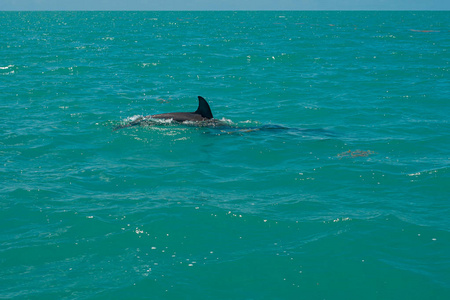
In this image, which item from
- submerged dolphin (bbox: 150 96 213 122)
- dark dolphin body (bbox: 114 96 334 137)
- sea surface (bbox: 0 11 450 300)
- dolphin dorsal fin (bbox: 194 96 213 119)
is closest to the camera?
sea surface (bbox: 0 11 450 300)

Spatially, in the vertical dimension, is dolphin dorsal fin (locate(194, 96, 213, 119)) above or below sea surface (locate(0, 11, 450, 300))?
above

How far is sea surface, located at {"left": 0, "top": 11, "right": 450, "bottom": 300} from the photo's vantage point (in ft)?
23.5

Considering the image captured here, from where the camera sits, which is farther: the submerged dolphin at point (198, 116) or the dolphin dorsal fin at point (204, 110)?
the submerged dolphin at point (198, 116)

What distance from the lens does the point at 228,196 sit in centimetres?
1020

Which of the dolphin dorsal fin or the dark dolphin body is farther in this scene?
the dolphin dorsal fin

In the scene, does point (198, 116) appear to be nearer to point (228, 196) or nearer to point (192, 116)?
point (192, 116)

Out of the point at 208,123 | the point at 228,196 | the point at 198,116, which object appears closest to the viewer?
the point at 228,196

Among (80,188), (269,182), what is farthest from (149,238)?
(269,182)

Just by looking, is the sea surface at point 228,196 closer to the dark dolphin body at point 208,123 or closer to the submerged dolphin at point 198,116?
the dark dolphin body at point 208,123

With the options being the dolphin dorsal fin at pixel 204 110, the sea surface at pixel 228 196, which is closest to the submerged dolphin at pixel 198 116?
the dolphin dorsal fin at pixel 204 110

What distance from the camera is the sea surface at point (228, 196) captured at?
7.15 metres

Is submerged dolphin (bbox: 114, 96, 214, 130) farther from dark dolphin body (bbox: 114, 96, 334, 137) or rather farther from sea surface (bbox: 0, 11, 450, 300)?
sea surface (bbox: 0, 11, 450, 300)

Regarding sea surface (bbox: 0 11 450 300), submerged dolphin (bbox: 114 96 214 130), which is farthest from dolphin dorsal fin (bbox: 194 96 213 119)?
sea surface (bbox: 0 11 450 300)

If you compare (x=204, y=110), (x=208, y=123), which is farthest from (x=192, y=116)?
(x=208, y=123)
